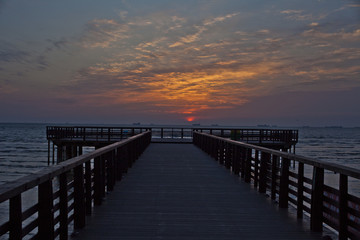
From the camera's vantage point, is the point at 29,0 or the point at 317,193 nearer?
the point at 317,193

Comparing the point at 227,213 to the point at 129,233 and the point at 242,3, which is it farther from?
the point at 242,3

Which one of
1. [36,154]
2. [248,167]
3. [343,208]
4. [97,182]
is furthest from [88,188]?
[36,154]

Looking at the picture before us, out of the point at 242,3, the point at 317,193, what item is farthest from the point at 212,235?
the point at 242,3

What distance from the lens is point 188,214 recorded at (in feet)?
17.3

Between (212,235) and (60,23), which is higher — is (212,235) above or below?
below

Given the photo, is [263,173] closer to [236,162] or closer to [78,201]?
[236,162]

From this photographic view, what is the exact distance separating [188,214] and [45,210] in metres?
2.58

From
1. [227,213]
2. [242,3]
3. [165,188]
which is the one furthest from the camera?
[242,3]

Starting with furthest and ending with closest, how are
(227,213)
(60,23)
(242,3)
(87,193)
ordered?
(60,23), (242,3), (227,213), (87,193)

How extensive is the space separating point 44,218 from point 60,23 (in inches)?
511

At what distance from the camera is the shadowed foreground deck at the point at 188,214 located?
172 inches

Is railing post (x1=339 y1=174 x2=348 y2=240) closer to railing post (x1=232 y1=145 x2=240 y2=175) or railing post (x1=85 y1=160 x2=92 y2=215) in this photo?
railing post (x1=85 y1=160 x2=92 y2=215)

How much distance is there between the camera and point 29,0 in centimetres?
1291

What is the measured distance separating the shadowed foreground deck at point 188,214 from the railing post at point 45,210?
0.94 metres
